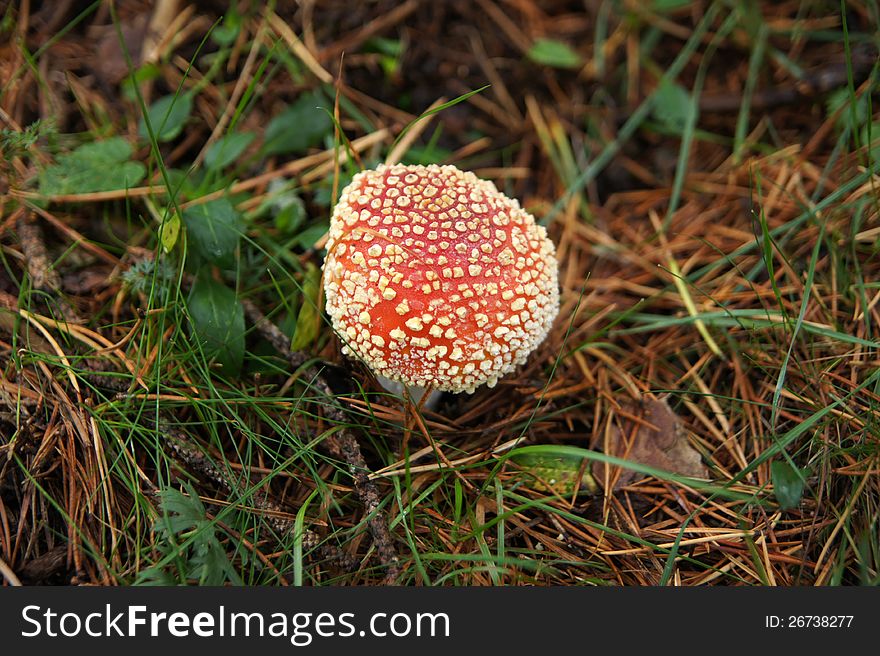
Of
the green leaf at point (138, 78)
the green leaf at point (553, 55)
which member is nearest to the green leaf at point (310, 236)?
the green leaf at point (138, 78)

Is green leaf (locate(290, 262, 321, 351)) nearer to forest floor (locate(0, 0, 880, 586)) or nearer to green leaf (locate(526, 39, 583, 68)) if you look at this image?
forest floor (locate(0, 0, 880, 586))

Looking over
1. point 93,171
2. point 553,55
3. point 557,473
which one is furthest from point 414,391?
point 553,55

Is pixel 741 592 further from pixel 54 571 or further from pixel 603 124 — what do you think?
pixel 603 124

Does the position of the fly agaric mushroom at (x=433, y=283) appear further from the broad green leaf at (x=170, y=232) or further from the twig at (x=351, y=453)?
the broad green leaf at (x=170, y=232)

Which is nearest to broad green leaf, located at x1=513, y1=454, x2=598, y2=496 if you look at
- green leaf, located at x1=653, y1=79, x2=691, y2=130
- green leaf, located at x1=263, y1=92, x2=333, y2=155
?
green leaf, located at x1=263, y1=92, x2=333, y2=155

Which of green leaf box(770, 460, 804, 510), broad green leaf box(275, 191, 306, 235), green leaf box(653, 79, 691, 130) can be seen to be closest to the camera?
green leaf box(770, 460, 804, 510)

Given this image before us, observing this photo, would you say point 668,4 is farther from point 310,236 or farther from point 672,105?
point 310,236
